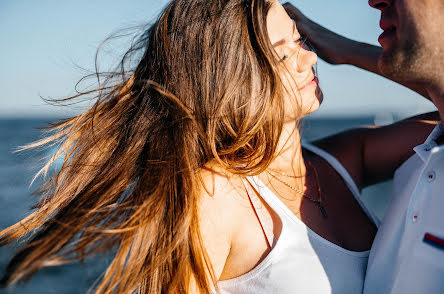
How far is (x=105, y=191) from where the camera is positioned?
1984mm

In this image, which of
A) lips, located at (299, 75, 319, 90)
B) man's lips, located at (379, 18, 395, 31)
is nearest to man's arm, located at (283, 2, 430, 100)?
lips, located at (299, 75, 319, 90)

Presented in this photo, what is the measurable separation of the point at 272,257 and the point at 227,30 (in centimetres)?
106

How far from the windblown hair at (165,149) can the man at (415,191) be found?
56cm

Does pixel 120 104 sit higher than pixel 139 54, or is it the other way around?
pixel 139 54

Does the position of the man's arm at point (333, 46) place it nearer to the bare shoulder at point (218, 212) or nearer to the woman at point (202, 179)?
the woman at point (202, 179)

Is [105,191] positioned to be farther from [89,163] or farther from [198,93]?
[198,93]

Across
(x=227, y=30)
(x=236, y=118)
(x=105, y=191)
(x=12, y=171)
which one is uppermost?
(x=227, y=30)

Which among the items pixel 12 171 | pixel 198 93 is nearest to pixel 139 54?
pixel 198 93

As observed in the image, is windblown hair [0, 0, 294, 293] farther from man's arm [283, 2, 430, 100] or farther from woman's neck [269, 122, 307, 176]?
man's arm [283, 2, 430, 100]

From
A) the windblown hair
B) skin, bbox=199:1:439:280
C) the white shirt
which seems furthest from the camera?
skin, bbox=199:1:439:280

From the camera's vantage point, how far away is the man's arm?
9.23 feet

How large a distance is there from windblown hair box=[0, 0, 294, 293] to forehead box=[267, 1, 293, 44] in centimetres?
7

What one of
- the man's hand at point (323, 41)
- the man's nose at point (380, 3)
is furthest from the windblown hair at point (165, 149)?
the man's hand at point (323, 41)

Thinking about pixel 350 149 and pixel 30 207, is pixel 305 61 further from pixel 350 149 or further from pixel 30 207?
pixel 30 207
